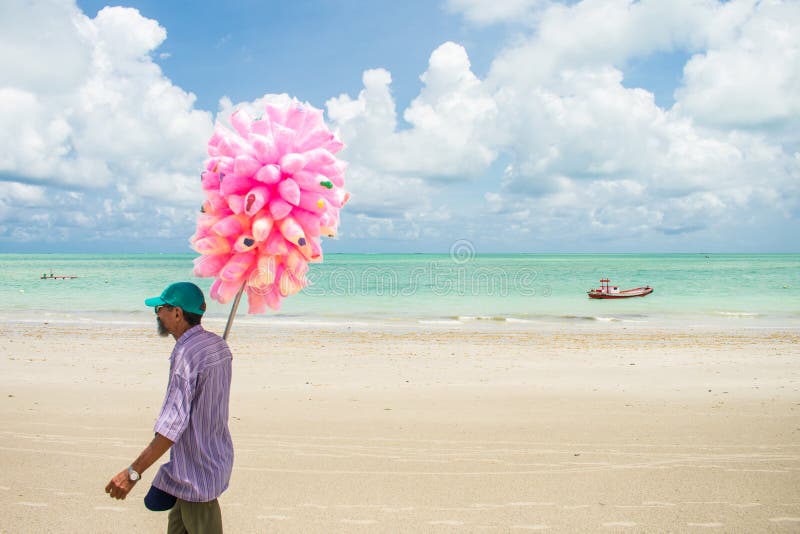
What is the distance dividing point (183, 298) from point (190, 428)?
2.02ft

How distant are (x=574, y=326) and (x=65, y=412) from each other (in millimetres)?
17775

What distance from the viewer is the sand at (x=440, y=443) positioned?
4.40 metres

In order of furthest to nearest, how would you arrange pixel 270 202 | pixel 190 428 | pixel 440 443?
pixel 440 443, pixel 190 428, pixel 270 202

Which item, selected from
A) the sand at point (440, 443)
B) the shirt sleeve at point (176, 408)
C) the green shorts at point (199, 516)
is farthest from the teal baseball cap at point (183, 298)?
the sand at point (440, 443)

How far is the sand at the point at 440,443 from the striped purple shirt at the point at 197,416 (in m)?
1.76

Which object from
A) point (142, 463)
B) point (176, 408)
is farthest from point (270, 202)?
point (142, 463)

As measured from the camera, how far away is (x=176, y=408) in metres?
2.52

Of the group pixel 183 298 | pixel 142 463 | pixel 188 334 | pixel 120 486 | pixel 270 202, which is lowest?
pixel 120 486

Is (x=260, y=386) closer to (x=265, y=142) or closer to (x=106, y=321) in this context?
(x=265, y=142)

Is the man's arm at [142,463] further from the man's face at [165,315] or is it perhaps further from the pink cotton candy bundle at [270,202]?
the pink cotton candy bundle at [270,202]

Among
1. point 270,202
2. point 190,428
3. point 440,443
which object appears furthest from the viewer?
point 440,443

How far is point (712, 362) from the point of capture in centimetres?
1212

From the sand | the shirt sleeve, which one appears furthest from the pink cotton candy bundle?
the sand

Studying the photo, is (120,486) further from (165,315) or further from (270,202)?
(270,202)
